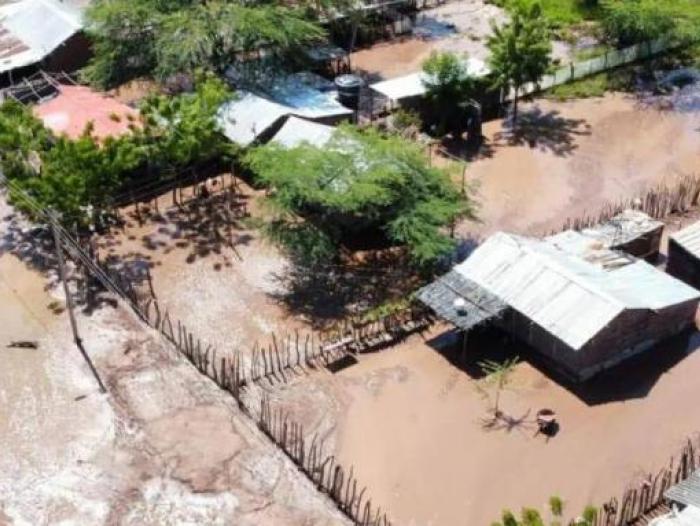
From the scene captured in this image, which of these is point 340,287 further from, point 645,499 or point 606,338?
point 645,499

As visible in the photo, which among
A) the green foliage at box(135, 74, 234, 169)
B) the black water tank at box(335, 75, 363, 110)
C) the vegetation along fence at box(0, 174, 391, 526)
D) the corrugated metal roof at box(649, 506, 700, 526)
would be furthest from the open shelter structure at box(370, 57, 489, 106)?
the corrugated metal roof at box(649, 506, 700, 526)

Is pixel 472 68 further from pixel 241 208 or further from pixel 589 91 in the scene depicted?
pixel 241 208

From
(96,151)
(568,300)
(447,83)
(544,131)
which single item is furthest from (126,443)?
(544,131)

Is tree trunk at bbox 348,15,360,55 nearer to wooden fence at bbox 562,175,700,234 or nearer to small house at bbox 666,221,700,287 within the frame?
wooden fence at bbox 562,175,700,234

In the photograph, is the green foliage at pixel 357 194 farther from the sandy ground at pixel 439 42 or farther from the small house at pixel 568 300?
the sandy ground at pixel 439 42

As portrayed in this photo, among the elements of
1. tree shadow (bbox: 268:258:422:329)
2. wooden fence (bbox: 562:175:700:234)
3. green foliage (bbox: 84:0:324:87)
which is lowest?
tree shadow (bbox: 268:258:422:329)

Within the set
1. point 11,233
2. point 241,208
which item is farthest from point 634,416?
point 11,233

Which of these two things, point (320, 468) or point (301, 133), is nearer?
point (320, 468)
